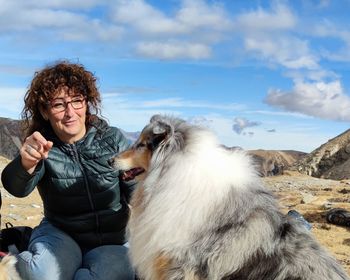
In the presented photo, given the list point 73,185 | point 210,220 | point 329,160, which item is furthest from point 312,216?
point 329,160

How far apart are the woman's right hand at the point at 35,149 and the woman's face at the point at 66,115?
45 cm

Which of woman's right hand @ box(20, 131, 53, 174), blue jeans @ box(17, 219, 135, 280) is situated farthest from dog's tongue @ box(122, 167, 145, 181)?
blue jeans @ box(17, 219, 135, 280)

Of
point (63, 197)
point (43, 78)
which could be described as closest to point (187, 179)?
point (63, 197)

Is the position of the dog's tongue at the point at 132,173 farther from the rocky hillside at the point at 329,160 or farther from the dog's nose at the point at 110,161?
the rocky hillside at the point at 329,160

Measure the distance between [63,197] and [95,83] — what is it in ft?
3.35

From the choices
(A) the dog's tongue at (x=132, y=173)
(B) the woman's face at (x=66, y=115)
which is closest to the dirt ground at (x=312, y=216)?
(A) the dog's tongue at (x=132, y=173)

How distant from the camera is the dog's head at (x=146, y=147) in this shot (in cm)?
352

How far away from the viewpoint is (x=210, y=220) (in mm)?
3369

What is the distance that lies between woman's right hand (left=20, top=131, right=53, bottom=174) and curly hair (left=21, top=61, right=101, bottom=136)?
0.57m

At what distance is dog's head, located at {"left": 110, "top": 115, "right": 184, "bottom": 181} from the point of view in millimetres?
3516

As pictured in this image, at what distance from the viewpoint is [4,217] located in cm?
976

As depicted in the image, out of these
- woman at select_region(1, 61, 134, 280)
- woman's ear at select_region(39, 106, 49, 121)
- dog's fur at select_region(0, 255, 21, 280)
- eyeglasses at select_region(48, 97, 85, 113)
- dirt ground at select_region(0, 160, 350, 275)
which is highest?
eyeglasses at select_region(48, 97, 85, 113)

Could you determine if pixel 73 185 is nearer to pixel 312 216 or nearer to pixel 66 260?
pixel 66 260

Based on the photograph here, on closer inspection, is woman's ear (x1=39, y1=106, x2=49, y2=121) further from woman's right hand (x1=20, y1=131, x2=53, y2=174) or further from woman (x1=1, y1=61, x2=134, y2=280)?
woman's right hand (x1=20, y1=131, x2=53, y2=174)
